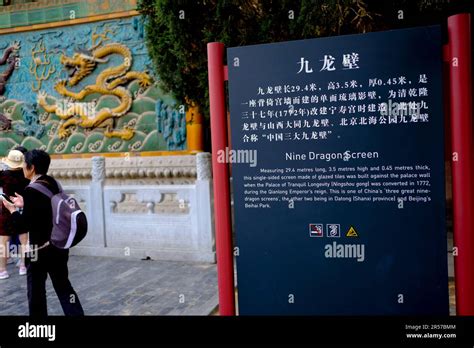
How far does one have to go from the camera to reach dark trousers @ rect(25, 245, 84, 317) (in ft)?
9.15

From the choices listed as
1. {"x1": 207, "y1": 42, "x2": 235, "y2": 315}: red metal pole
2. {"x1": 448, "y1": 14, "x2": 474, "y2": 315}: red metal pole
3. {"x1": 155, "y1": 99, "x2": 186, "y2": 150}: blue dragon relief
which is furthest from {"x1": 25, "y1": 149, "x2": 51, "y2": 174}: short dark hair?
{"x1": 155, "y1": 99, "x2": 186, "y2": 150}: blue dragon relief

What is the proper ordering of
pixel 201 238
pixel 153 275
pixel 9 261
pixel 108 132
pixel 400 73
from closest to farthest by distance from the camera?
pixel 400 73 < pixel 153 275 < pixel 201 238 < pixel 9 261 < pixel 108 132

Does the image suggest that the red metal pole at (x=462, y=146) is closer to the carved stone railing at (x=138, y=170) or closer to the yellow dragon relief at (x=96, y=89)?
the carved stone railing at (x=138, y=170)

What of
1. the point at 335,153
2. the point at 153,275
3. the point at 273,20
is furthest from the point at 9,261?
the point at 335,153

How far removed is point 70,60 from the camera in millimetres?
7215

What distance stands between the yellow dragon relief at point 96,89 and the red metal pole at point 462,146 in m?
5.55

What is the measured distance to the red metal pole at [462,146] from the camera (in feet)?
5.95

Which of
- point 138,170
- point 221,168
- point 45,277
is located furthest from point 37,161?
point 138,170

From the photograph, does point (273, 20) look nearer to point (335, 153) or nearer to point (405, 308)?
point (335, 153)

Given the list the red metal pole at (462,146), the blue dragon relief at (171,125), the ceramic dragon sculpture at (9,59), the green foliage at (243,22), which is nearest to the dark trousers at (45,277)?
the green foliage at (243,22)

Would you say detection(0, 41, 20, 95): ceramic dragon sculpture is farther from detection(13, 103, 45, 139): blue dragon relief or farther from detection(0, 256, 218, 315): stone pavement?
detection(0, 256, 218, 315): stone pavement

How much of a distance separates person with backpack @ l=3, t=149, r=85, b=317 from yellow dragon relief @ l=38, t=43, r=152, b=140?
414 cm

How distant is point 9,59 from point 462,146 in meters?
7.99

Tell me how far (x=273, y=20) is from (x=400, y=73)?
2107 mm
